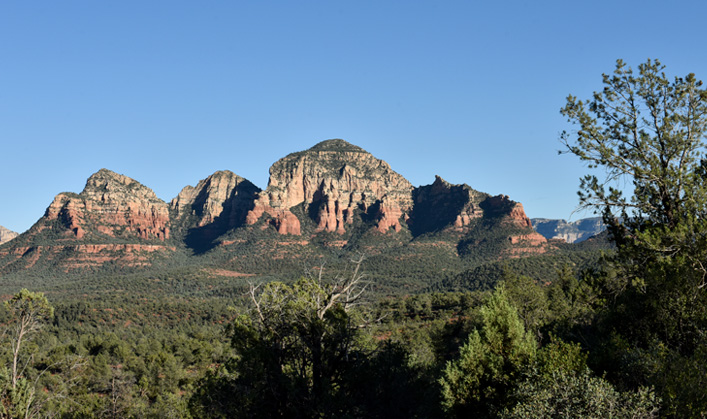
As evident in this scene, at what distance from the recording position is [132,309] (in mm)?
85688

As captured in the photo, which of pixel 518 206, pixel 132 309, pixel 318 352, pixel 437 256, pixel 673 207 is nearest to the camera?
pixel 673 207

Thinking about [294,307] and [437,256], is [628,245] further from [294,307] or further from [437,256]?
[437,256]

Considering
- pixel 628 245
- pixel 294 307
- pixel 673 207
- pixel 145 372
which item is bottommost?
pixel 145 372

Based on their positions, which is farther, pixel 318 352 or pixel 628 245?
pixel 318 352

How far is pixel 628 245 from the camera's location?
1407cm

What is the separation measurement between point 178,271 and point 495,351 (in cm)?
15053

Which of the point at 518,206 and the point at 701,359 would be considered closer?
the point at 701,359

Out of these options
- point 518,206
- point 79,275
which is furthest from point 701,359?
point 518,206

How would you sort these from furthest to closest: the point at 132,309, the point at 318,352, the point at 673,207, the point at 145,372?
the point at 132,309 < the point at 145,372 < the point at 318,352 < the point at 673,207

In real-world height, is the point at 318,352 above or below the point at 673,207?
below

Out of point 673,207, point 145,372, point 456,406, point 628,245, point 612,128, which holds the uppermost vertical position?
point 612,128

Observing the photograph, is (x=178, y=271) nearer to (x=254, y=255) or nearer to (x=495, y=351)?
(x=254, y=255)

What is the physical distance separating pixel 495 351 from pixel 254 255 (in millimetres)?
169883

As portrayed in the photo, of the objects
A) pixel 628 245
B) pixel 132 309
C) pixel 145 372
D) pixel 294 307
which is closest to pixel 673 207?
pixel 628 245
